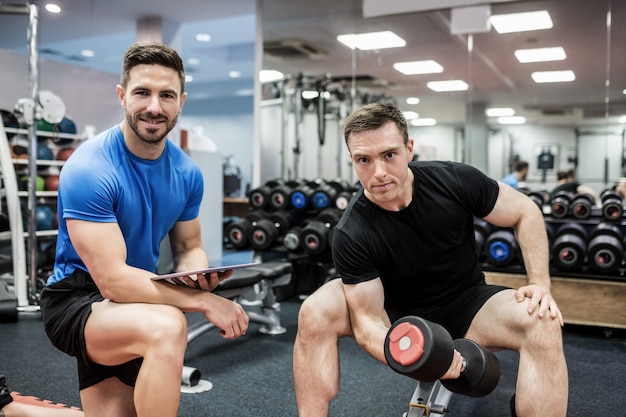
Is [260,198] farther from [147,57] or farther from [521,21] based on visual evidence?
[147,57]

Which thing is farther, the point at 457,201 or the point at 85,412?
the point at 457,201

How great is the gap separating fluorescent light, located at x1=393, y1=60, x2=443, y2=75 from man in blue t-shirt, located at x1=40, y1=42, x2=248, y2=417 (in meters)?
3.85

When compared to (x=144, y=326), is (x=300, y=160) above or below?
above

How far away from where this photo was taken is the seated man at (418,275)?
1.51m

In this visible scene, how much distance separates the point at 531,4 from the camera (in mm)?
4555

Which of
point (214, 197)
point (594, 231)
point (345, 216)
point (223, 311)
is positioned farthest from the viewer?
point (214, 197)

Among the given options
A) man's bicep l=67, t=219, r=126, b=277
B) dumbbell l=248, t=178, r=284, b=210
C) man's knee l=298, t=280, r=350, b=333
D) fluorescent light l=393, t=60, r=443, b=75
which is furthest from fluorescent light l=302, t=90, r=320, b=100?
man's bicep l=67, t=219, r=126, b=277

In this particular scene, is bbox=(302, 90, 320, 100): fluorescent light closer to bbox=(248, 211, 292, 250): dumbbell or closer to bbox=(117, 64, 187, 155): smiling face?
bbox=(248, 211, 292, 250): dumbbell

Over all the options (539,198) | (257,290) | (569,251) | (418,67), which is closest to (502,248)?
(569,251)

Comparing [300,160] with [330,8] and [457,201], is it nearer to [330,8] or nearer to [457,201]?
[330,8]

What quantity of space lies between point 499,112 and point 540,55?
582mm

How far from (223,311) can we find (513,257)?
8.72 feet

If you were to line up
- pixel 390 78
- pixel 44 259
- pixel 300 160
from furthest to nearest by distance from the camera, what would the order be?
1. pixel 300 160
2. pixel 390 78
3. pixel 44 259

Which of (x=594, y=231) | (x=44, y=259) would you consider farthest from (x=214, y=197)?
(x=594, y=231)
